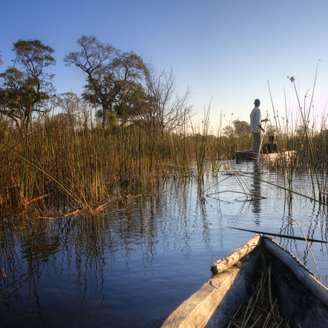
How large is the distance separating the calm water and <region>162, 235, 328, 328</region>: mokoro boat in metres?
0.47

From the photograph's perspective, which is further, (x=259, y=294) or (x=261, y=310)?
(x=259, y=294)

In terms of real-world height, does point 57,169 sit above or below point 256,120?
below

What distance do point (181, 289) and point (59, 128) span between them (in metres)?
3.09

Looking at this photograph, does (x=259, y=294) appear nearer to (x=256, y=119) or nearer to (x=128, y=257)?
(x=128, y=257)

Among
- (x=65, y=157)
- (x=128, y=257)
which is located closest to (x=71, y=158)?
(x=65, y=157)

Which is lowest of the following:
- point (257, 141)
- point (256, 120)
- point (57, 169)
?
point (57, 169)

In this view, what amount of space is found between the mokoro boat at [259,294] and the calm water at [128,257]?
47cm

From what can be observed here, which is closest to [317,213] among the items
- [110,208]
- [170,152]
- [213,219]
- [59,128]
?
[213,219]

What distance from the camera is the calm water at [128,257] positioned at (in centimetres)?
222

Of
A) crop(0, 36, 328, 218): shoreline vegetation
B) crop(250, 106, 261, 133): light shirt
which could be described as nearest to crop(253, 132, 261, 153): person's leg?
crop(250, 106, 261, 133): light shirt

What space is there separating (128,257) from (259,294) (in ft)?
4.51

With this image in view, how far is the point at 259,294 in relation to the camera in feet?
6.82

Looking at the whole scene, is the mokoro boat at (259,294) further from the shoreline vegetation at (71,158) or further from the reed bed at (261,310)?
the shoreline vegetation at (71,158)

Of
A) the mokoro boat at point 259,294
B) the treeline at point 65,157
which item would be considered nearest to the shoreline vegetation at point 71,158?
the treeline at point 65,157
